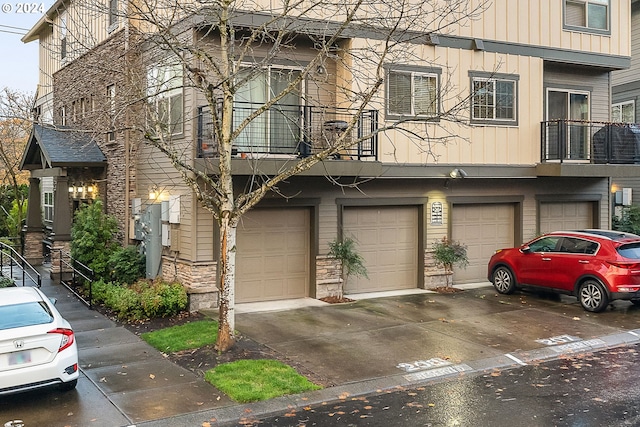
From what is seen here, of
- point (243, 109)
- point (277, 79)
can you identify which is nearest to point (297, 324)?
point (243, 109)

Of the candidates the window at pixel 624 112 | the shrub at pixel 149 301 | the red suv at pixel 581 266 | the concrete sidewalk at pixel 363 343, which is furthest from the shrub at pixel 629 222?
the shrub at pixel 149 301

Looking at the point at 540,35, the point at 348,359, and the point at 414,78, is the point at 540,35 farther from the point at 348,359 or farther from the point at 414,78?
the point at 348,359

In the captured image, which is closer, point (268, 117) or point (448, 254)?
point (268, 117)

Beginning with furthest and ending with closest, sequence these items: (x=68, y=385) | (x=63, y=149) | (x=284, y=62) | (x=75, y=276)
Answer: (x=63, y=149), (x=75, y=276), (x=284, y=62), (x=68, y=385)

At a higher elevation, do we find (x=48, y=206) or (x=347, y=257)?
(x=48, y=206)

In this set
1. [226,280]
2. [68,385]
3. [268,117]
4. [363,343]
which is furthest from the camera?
[268,117]

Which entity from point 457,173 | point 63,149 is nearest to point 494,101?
point 457,173

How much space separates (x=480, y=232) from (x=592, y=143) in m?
4.05

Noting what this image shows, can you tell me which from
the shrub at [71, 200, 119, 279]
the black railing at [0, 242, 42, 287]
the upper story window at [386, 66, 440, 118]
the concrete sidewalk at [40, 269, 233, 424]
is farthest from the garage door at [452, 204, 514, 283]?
the black railing at [0, 242, 42, 287]

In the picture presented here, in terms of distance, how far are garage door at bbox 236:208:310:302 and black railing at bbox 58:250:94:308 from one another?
3579 millimetres

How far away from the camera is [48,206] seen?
2503cm

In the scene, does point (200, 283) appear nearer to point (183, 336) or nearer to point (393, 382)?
point (183, 336)

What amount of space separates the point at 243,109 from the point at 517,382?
7709 mm

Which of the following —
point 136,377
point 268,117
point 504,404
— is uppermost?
point 268,117
